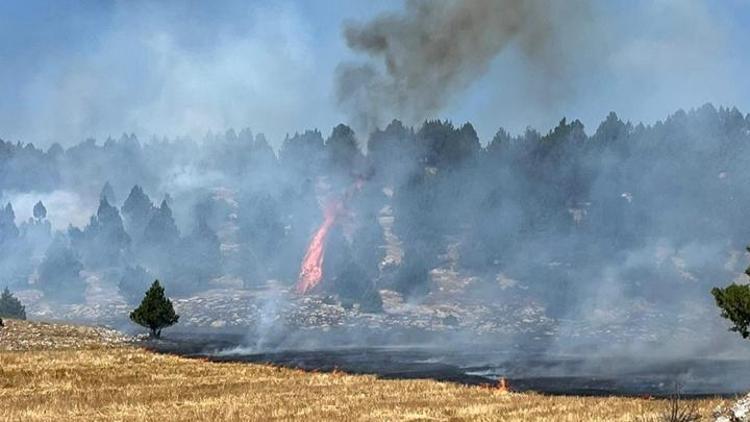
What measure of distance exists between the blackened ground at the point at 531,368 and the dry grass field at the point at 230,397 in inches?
423

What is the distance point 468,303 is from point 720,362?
273 ft

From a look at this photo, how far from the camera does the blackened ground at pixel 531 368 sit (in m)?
58.8

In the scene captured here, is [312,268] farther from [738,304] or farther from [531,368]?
[738,304]

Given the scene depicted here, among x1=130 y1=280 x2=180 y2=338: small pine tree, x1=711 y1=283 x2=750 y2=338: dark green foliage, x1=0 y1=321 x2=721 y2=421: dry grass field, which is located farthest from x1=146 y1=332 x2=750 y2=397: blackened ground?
x1=0 y1=321 x2=721 y2=421: dry grass field

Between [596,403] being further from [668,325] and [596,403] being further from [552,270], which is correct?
[552,270]

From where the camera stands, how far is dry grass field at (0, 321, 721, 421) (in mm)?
33875

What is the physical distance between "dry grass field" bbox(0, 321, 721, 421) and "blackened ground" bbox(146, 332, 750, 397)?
10735 mm

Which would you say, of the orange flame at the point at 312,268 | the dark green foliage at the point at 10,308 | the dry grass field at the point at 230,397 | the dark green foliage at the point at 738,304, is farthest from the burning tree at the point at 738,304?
the orange flame at the point at 312,268

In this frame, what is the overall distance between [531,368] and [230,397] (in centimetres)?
4036

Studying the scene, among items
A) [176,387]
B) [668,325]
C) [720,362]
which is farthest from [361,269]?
[176,387]

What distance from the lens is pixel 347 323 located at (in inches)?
5955

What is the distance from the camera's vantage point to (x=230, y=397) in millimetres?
41156

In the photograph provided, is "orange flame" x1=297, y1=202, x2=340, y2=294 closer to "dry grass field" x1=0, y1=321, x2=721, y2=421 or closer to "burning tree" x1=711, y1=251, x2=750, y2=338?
"dry grass field" x1=0, y1=321, x2=721, y2=421

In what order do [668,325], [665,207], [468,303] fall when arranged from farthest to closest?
[665,207]
[468,303]
[668,325]
